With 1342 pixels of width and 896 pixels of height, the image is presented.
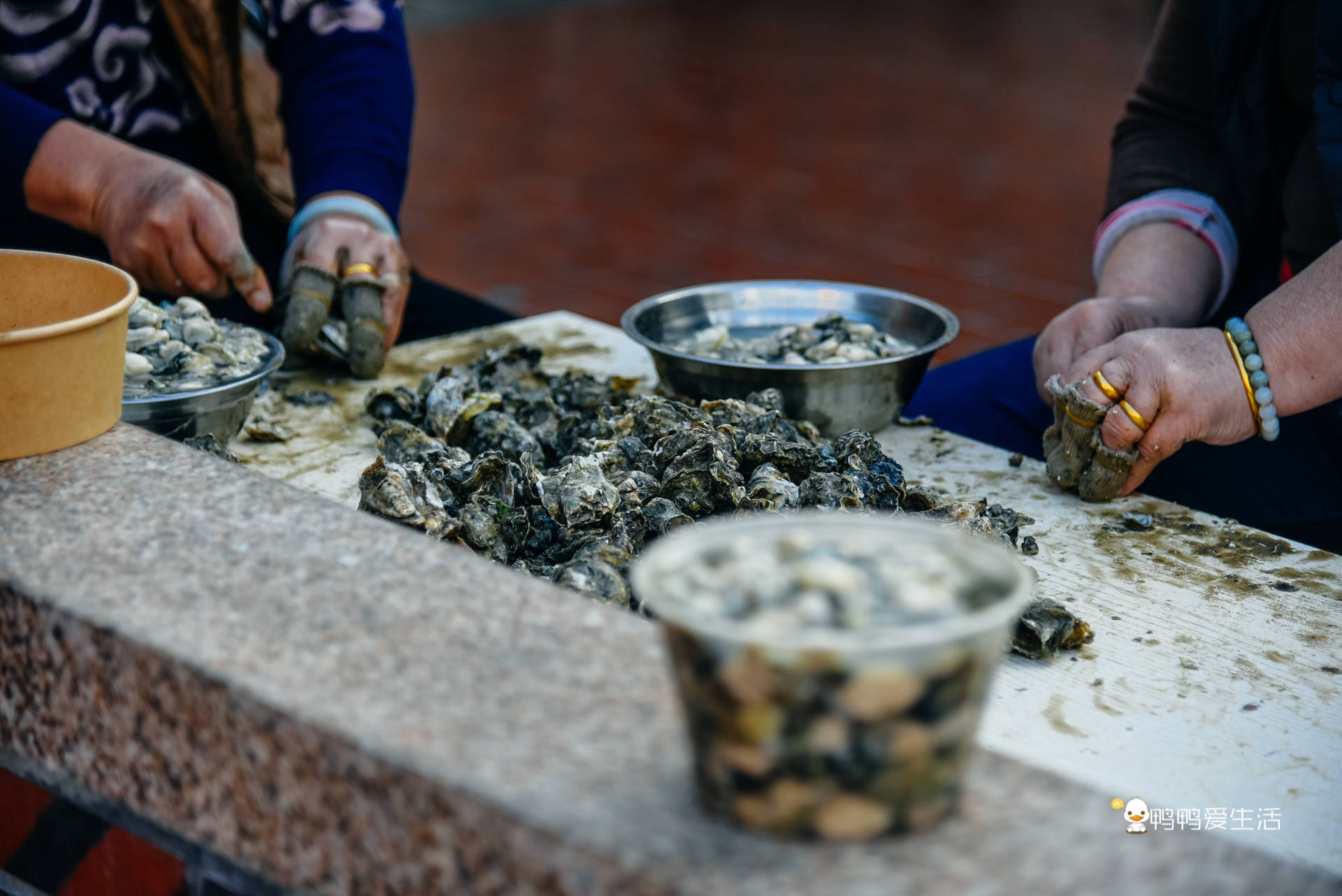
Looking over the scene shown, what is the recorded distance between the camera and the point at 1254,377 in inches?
50.4

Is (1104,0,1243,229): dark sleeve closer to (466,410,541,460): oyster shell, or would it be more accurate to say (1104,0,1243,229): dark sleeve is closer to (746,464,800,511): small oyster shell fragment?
(746,464,800,511): small oyster shell fragment

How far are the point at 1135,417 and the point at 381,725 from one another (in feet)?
3.10

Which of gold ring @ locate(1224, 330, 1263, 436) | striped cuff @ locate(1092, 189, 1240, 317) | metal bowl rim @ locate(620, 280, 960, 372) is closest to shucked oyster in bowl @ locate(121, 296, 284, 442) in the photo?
metal bowl rim @ locate(620, 280, 960, 372)

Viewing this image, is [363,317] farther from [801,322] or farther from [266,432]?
[801,322]

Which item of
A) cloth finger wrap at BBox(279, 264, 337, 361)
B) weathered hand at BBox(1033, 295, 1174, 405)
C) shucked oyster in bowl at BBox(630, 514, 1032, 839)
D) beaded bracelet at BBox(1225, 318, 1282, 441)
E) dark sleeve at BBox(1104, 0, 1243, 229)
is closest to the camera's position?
shucked oyster in bowl at BBox(630, 514, 1032, 839)

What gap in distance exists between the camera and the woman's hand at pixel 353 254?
1.74 metres

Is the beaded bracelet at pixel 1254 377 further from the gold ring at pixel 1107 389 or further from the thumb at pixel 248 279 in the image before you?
the thumb at pixel 248 279

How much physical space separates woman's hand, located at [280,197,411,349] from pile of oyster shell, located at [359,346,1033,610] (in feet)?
0.93

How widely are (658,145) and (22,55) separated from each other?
14.6 ft

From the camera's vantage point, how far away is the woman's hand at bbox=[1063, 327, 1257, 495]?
1.29 metres

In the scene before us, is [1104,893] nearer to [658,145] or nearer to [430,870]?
[430,870]

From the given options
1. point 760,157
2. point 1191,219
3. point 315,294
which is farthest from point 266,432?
point 760,157

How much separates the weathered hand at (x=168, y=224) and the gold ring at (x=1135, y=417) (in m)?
1.15

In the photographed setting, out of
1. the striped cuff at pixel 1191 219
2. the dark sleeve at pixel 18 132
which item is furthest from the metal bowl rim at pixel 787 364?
the dark sleeve at pixel 18 132
